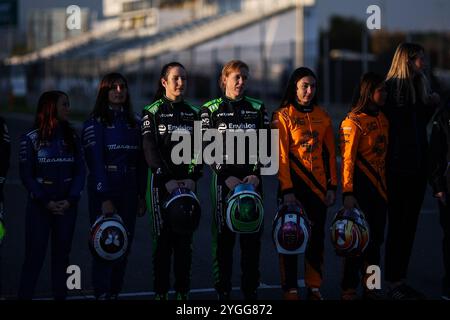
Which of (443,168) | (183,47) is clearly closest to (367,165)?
(443,168)

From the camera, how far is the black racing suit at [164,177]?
730 centimetres

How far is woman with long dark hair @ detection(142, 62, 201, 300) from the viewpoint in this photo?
7289 mm

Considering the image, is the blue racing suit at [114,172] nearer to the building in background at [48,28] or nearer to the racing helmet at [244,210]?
the racing helmet at [244,210]

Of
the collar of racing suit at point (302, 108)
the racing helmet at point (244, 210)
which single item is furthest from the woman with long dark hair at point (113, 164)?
the collar of racing suit at point (302, 108)

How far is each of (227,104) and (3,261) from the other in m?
3.59

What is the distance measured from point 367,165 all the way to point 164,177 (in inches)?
71.2

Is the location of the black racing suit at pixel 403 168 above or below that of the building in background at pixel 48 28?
below

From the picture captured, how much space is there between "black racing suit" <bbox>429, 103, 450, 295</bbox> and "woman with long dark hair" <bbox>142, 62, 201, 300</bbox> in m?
2.12

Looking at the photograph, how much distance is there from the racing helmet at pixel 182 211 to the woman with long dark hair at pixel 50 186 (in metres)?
0.83

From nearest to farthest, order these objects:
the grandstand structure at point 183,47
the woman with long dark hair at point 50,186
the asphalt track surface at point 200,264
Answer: the woman with long dark hair at point 50,186
the asphalt track surface at point 200,264
the grandstand structure at point 183,47

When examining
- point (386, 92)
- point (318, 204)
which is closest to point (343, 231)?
point (318, 204)

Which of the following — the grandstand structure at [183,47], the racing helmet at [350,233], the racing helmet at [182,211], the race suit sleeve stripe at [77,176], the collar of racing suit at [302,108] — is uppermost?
the grandstand structure at [183,47]

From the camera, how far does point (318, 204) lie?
24.9ft
